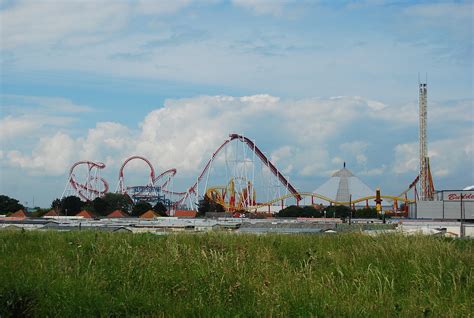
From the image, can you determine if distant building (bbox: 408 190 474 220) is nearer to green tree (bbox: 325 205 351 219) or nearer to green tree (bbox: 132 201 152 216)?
green tree (bbox: 325 205 351 219)

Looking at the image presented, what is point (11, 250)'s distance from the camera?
1652 cm

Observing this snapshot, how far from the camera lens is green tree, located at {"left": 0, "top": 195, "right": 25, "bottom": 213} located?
112556 mm

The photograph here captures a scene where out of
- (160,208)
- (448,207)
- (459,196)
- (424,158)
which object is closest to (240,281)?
(448,207)

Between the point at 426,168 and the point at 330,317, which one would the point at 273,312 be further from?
the point at 426,168

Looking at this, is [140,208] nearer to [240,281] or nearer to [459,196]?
[459,196]

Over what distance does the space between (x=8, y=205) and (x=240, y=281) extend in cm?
11126

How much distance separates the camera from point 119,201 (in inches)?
4803

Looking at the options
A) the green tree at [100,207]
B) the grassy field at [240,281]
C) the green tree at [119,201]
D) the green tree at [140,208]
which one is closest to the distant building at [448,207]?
the green tree at [140,208]

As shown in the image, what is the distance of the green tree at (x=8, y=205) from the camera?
11256 cm

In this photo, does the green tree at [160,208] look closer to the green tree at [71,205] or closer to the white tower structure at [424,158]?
the green tree at [71,205]

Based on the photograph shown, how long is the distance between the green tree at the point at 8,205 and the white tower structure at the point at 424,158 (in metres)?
68.5

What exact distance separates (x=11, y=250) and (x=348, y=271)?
29.1ft

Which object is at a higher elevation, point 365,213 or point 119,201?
point 119,201

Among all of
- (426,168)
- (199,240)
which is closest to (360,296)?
(199,240)
